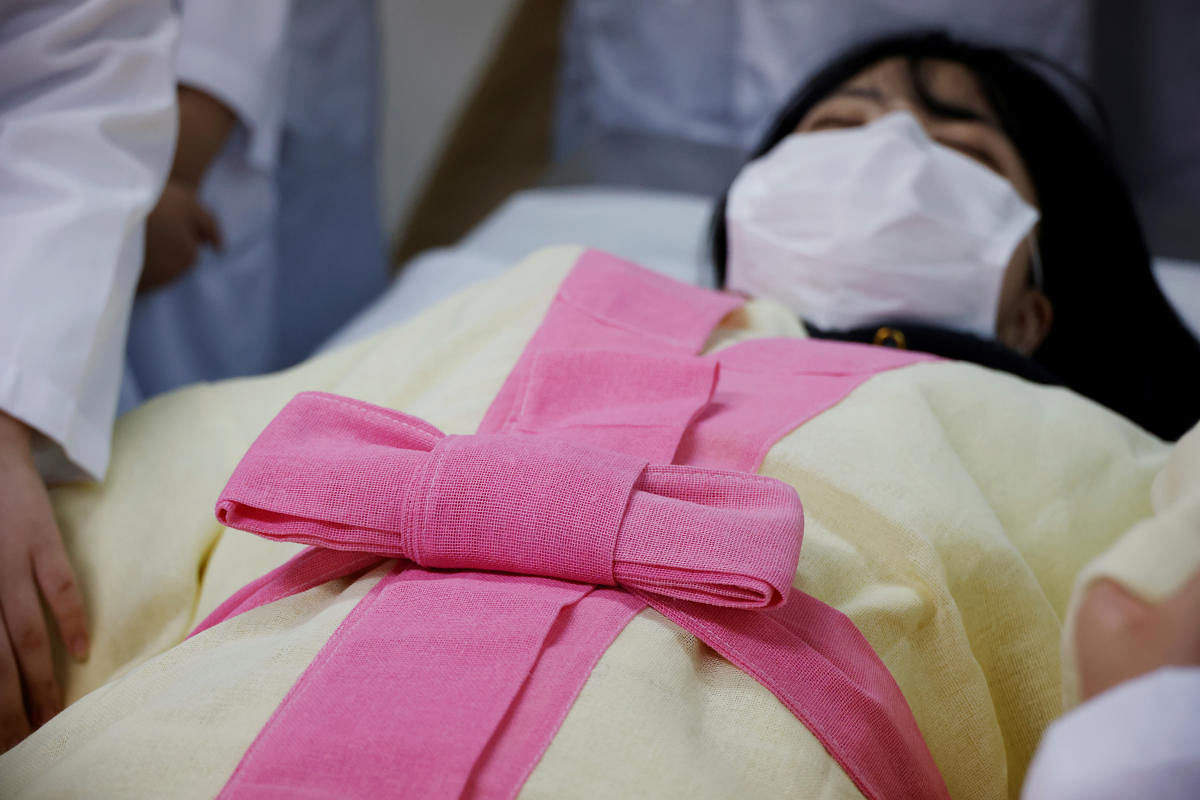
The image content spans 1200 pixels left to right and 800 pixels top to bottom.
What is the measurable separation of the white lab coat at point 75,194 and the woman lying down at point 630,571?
6 cm

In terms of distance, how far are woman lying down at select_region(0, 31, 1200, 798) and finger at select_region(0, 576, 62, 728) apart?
0.02 meters

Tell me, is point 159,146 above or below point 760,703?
above

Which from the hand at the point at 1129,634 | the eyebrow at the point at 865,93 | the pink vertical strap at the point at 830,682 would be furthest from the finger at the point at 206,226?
the hand at the point at 1129,634

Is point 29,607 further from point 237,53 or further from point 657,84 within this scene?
point 657,84

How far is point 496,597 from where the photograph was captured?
0.52 m

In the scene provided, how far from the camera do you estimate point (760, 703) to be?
511 mm

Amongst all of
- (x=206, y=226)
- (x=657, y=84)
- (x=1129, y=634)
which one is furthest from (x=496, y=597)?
(x=657, y=84)

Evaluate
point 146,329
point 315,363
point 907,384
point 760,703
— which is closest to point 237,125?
point 146,329

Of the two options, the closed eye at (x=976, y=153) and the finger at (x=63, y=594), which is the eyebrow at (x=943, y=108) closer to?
the closed eye at (x=976, y=153)

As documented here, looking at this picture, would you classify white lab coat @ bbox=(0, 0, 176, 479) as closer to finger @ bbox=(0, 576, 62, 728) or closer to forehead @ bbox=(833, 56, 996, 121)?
finger @ bbox=(0, 576, 62, 728)

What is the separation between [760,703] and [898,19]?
54.3 inches

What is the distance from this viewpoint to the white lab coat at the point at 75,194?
2.37ft

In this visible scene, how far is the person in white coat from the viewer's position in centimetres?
66

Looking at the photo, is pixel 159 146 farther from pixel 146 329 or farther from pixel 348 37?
pixel 348 37
